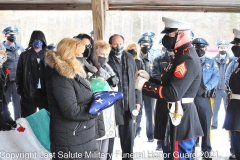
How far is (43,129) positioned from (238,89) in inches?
104

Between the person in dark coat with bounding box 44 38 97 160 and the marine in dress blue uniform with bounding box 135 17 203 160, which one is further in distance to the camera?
the marine in dress blue uniform with bounding box 135 17 203 160

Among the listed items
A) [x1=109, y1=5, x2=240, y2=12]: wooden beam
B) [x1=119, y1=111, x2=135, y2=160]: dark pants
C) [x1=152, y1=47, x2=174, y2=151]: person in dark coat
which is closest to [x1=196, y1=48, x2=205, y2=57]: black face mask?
[x1=109, y1=5, x2=240, y2=12]: wooden beam

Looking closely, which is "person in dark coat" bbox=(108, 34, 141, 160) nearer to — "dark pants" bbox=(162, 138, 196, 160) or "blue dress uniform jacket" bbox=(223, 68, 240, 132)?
"blue dress uniform jacket" bbox=(223, 68, 240, 132)

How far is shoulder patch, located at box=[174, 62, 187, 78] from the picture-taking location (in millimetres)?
3354

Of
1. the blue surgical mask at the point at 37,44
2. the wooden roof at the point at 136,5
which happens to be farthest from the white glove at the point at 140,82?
the wooden roof at the point at 136,5

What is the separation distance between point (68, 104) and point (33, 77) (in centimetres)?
269

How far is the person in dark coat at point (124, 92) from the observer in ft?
16.8

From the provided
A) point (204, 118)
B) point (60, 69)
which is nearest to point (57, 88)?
point (60, 69)

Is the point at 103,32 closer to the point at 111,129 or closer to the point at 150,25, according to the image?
the point at 111,129

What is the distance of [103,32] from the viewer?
5.18m

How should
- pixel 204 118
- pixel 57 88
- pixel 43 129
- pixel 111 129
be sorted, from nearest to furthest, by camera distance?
pixel 57 88, pixel 111 129, pixel 43 129, pixel 204 118

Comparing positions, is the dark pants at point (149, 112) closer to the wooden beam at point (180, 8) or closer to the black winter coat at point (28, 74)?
the wooden beam at point (180, 8)

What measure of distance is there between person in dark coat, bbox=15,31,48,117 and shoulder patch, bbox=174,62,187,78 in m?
2.82

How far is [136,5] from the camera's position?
6312mm
